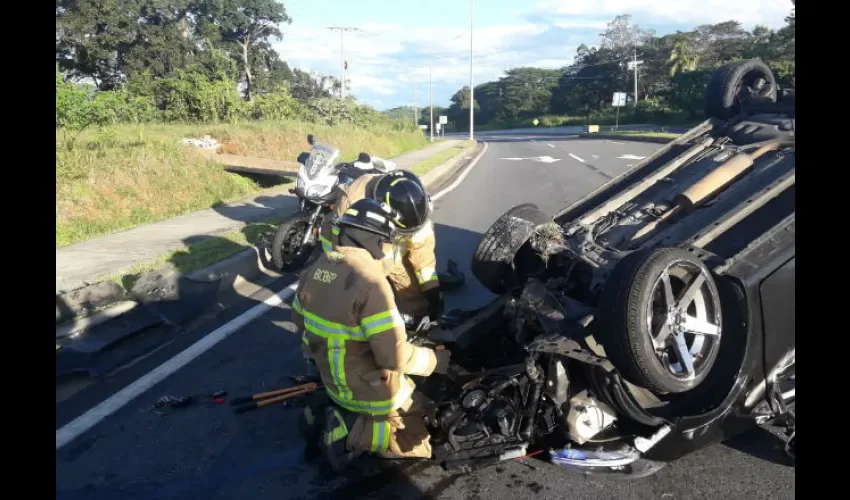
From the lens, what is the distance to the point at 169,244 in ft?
30.8

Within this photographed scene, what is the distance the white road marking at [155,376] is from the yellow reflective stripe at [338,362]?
178cm

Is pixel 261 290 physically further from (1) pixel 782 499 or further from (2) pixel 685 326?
(1) pixel 782 499

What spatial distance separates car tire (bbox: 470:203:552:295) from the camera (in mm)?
4676

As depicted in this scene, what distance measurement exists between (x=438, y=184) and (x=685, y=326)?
1507cm

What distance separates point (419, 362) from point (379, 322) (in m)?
0.35

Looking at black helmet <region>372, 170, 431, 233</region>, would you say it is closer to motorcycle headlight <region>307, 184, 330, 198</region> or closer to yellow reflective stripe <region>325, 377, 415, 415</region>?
yellow reflective stripe <region>325, 377, 415, 415</region>

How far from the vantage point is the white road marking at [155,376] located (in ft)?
13.7

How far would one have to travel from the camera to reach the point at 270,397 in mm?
4352

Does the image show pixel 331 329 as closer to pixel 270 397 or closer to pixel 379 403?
pixel 379 403

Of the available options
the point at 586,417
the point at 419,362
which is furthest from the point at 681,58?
the point at 419,362

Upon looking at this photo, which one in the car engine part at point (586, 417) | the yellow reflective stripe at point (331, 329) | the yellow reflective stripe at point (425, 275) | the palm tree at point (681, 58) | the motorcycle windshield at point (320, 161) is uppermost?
the palm tree at point (681, 58)

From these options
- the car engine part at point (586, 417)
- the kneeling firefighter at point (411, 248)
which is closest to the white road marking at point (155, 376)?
the kneeling firefighter at point (411, 248)

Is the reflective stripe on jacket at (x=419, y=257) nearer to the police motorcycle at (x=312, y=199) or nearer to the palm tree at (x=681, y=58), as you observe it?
the police motorcycle at (x=312, y=199)
